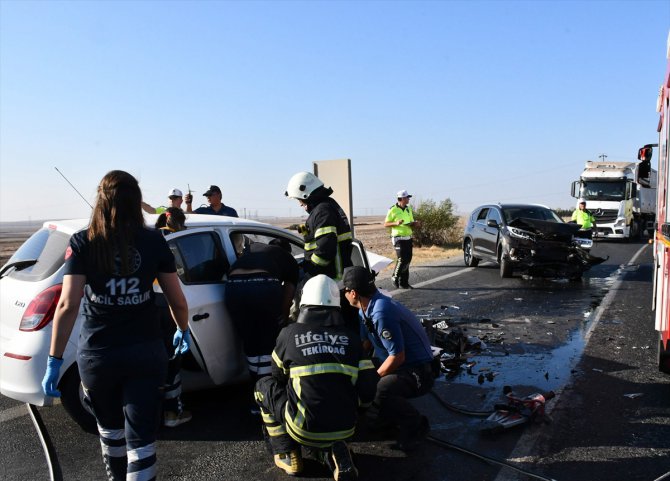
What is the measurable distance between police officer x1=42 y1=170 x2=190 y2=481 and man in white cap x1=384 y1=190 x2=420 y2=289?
29.4 ft

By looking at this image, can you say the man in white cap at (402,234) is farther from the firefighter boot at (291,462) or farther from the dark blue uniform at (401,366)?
the firefighter boot at (291,462)

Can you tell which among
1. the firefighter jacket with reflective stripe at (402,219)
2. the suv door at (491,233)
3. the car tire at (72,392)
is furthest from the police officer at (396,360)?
the suv door at (491,233)

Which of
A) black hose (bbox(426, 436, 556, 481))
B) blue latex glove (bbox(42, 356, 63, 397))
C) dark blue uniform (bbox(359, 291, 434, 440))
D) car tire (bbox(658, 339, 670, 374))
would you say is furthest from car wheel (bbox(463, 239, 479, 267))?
blue latex glove (bbox(42, 356, 63, 397))

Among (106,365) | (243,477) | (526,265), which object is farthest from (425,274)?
(106,365)

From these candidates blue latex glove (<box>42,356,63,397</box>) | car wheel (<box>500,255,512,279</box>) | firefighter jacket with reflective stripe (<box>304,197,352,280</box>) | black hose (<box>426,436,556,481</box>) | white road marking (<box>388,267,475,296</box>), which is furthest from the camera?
car wheel (<box>500,255,512,279</box>)

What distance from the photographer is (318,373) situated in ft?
11.4

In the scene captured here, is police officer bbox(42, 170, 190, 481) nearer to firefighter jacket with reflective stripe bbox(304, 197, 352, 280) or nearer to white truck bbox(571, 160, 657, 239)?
firefighter jacket with reflective stripe bbox(304, 197, 352, 280)

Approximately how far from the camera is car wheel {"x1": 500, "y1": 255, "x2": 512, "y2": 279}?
12620 mm

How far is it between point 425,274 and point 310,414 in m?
11.0

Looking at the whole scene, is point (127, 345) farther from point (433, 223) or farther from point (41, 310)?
point (433, 223)

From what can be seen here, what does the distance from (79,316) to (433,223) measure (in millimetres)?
20408

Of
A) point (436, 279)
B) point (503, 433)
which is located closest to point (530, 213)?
point (436, 279)

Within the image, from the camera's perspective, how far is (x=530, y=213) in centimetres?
1385

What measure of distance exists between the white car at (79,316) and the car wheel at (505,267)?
27.5 feet
